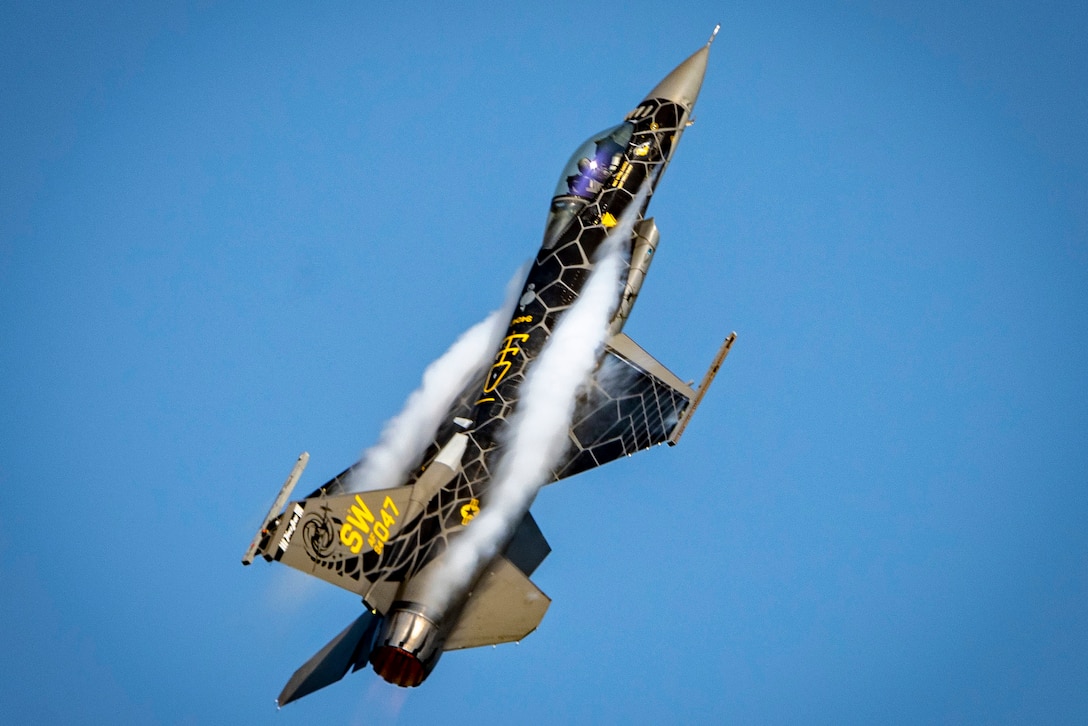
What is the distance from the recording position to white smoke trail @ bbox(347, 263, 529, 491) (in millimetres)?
32406

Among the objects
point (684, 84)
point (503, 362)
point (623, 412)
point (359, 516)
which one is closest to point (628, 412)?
point (623, 412)

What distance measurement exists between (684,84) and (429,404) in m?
9.87

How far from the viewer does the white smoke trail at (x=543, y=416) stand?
30375 mm

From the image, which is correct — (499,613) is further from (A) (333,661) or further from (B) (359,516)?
(A) (333,661)

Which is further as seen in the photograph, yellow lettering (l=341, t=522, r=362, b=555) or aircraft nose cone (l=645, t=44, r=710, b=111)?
aircraft nose cone (l=645, t=44, r=710, b=111)

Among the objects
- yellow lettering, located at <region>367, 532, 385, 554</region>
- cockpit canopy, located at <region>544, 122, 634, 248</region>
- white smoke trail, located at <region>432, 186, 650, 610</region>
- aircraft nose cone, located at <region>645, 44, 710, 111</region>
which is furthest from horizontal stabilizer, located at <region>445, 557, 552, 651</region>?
aircraft nose cone, located at <region>645, 44, 710, 111</region>

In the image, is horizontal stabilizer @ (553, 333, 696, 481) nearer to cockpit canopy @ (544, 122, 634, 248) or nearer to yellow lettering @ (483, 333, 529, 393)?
yellow lettering @ (483, 333, 529, 393)

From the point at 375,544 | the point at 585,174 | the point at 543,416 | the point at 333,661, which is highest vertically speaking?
the point at 585,174

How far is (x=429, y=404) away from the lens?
3425 cm

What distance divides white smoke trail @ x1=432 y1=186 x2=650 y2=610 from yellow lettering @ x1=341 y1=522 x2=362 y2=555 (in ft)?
5.09

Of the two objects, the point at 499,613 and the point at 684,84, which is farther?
the point at 684,84

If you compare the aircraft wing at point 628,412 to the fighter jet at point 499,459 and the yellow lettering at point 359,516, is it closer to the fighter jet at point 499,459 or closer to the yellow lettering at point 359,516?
the fighter jet at point 499,459

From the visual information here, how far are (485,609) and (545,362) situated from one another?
5494 mm

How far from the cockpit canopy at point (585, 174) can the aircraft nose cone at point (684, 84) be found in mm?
1353
